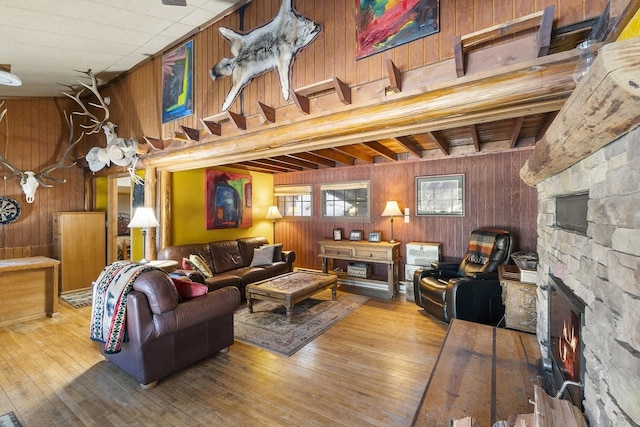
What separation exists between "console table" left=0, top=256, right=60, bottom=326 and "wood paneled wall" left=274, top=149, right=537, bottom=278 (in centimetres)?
400

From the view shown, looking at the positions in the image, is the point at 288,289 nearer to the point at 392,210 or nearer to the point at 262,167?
the point at 392,210

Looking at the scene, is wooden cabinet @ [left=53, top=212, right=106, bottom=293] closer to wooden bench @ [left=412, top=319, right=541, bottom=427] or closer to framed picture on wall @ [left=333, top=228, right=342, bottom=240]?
framed picture on wall @ [left=333, top=228, right=342, bottom=240]

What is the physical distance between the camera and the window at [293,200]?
6.25 metres

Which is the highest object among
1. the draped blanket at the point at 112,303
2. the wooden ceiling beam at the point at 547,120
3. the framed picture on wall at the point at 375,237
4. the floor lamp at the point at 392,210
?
the wooden ceiling beam at the point at 547,120

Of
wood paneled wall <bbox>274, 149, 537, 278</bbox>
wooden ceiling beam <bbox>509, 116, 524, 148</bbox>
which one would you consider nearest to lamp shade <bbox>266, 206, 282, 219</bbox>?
wood paneled wall <bbox>274, 149, 537, 278</bbox>

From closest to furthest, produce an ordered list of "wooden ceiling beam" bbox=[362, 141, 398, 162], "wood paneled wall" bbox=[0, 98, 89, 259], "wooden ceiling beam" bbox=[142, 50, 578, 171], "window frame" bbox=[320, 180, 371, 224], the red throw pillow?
"wooden ceiling beam" bbox=[142, 50, 578, 171]
the red throw pillow
"wooden ceiling beam" bbox=[362, 141, 398, 162]
"wood paneled wall" bbox=[0, 98, 89, 259]
"window frame" bbox=[320, 180, 371, 224]

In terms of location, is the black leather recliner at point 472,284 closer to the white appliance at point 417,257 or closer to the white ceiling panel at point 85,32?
the white appliance at point 417,257

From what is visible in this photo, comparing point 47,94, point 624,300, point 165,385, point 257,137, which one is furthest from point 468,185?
point 47,94

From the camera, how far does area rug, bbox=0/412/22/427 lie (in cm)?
193

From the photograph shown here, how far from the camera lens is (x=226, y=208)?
18.3 feet

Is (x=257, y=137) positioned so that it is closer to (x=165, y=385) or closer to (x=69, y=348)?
(x=165, y=385)

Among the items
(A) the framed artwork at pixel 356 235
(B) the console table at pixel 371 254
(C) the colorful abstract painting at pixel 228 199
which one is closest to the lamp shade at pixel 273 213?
(C) the colorful abstract painting at pixel 228 199

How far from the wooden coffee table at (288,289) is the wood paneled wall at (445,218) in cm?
176

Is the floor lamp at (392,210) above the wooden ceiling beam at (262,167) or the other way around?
the other way around
